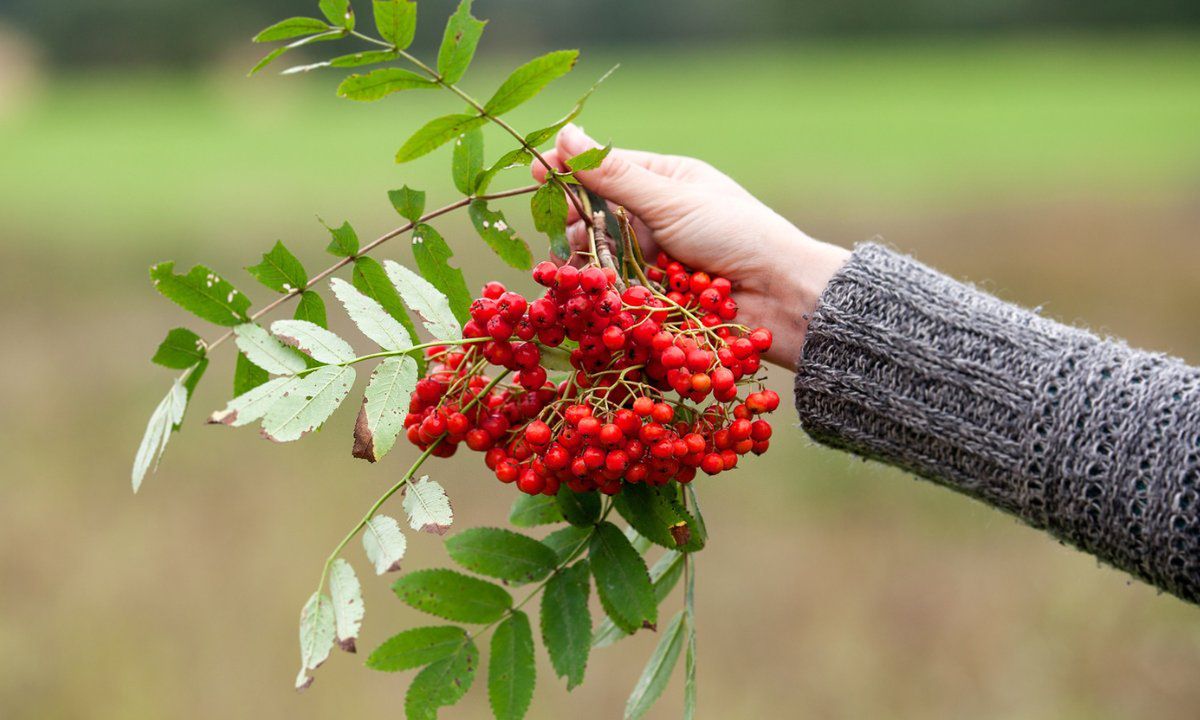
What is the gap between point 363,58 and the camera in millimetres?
1081

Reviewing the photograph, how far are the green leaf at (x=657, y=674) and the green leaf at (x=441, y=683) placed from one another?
21cm

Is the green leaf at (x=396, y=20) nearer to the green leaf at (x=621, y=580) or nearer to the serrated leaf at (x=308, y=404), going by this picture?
the serrated leaf at (x=308, y=404)

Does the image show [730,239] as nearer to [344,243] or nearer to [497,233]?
[497,233]

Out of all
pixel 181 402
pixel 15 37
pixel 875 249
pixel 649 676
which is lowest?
pixel 15 37

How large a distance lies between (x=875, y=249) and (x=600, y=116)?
17.8m

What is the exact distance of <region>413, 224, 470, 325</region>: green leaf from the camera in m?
1.27

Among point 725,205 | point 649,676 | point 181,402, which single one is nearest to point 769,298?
point 725,205

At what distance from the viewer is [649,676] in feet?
4.17

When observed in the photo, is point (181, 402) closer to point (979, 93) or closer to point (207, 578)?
point (207, 578)

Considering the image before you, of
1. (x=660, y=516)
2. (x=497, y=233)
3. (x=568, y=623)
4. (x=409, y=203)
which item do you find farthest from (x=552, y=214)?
(x=568, y=623)

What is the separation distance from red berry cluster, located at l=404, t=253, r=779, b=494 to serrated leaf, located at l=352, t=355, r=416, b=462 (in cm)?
8

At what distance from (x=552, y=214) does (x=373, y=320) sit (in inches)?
11.0

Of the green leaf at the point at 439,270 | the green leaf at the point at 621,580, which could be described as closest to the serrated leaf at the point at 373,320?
the green leaf at the point at 439,270

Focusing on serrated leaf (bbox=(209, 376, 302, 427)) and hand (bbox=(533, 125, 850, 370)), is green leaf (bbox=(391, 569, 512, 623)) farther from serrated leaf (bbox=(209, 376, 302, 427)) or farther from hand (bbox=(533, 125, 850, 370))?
hand (bbox=(533, 125, 850, 370))
